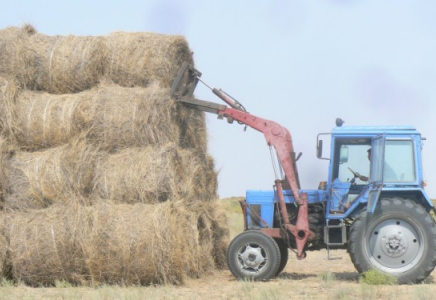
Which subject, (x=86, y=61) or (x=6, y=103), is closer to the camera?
(x=6, y=103)

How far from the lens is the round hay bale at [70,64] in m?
13.1

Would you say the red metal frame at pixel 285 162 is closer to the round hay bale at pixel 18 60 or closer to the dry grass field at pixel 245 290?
the dry grass field at pixel 245 290

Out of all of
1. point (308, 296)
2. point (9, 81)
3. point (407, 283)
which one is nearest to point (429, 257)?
point (407, 283)

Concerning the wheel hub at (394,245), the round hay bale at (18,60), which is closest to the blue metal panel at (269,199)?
the wheel hub at (394,245)

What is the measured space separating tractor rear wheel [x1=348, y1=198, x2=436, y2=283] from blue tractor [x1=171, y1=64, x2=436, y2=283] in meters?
0.02

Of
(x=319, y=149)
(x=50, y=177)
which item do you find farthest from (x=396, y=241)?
(x=50, y=177)

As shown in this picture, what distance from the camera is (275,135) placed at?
43.5 feet

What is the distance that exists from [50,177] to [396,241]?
17.5 feet

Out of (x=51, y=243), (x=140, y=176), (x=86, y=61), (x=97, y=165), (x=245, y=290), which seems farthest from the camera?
(x=86, y=61)

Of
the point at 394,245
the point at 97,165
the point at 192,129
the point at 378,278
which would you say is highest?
the point at 192,129

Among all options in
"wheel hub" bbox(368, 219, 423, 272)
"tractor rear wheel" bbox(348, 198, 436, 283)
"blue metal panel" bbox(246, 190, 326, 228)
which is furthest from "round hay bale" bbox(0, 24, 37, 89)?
"wheel hub" bbox(368, 219, 423, 272)

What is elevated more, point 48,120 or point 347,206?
point 48,120

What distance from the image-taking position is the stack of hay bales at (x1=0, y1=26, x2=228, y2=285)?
11.8 meters

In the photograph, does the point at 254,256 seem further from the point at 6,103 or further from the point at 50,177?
the point at 6,103
